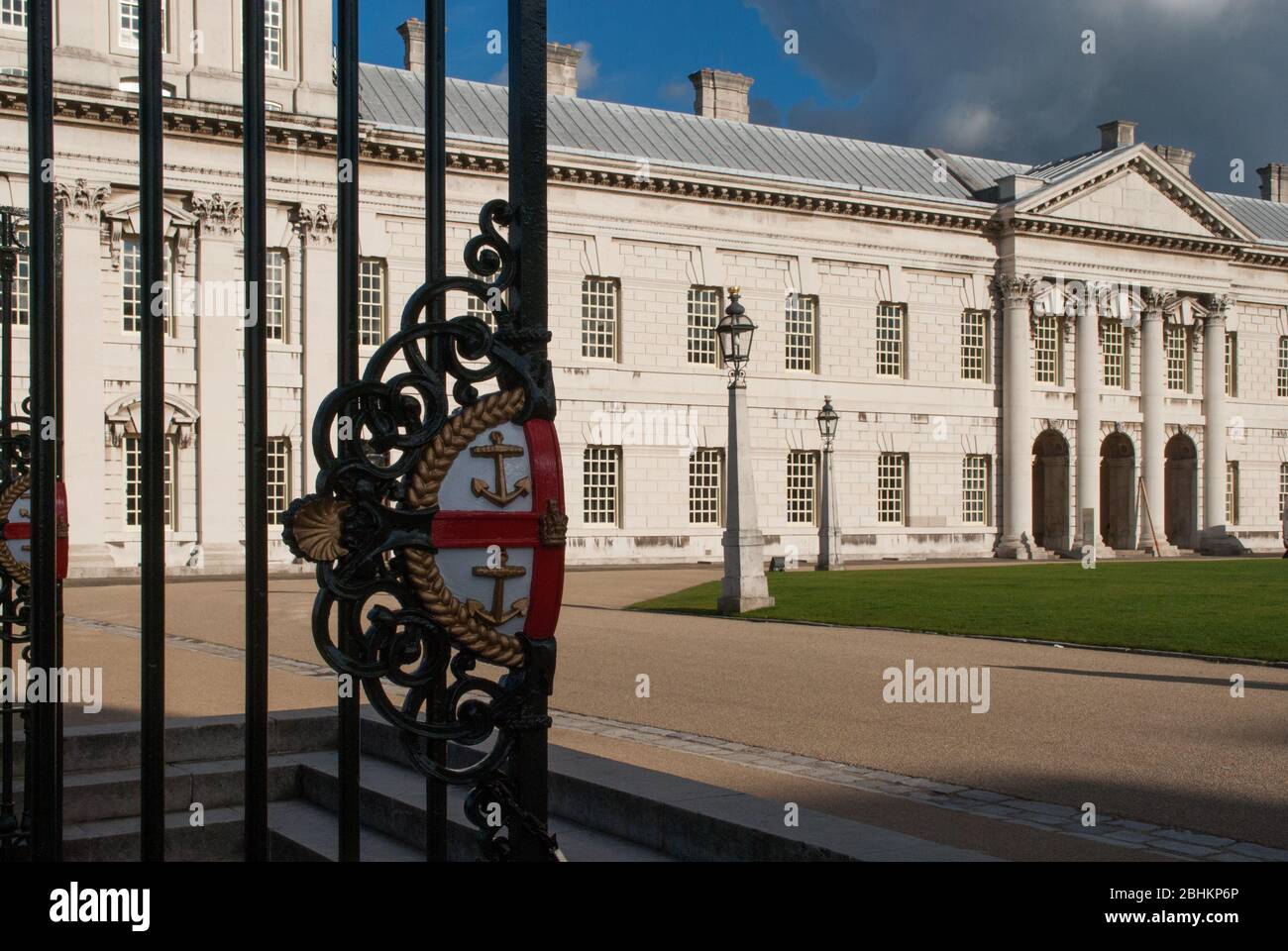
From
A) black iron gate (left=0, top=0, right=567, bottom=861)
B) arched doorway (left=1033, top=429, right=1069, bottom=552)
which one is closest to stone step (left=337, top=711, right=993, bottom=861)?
black iron gate (left=0, top=0, right=567, bottom=861)

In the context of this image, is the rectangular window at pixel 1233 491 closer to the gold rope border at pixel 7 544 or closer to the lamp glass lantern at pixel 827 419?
the lamp glass lantern at pixel 827 419

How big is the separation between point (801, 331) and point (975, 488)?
30.3 feet

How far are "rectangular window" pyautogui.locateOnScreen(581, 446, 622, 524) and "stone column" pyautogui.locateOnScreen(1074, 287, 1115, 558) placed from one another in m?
18.4

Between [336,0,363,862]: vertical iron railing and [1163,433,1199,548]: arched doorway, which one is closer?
[336,0,363,862]: vertical iron railing

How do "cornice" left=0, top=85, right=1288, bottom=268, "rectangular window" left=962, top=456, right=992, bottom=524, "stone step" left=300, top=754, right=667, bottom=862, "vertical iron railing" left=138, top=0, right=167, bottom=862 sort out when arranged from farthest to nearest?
"rectangular window" left=962, top=456, right=992, bottom=524 < "cornice" left=0, top=85, right=1288, bottom=268 < "stone step" left=300, top=754, right=667, bottom=862 < "vertical iron railing" left=138, top=0, right=167, bottom=862

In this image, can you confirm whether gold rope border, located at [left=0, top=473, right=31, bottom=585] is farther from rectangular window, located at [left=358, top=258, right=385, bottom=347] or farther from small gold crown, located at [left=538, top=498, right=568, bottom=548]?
rectangular window, located at [left=358, top=258, right=385, bottom=347]

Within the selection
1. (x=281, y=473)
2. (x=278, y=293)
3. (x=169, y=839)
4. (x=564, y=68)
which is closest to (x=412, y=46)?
(x=564, y=68)

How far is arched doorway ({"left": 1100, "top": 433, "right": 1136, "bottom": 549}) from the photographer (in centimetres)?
5403

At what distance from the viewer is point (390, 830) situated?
6.57 m

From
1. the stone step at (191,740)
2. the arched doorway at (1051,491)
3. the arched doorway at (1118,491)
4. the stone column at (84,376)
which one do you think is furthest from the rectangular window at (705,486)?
the stone step at (191,740)

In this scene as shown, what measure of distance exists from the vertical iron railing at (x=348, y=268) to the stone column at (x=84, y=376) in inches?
1309

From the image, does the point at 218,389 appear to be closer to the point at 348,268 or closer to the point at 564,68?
the point at 564,68

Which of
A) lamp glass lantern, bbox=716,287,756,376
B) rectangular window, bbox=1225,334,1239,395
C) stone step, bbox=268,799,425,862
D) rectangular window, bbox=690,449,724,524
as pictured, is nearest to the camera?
stone step, bbox=268,799,425,862
